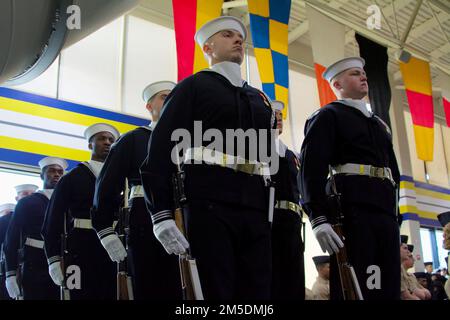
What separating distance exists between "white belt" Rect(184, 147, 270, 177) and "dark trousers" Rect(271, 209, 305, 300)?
0.93 metres

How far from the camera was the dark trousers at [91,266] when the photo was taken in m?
2.70

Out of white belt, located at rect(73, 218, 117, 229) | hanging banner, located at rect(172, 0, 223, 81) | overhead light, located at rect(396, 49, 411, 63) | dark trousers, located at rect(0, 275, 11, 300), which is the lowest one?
dark trousers, located at rect(0, 275, 11, 300)

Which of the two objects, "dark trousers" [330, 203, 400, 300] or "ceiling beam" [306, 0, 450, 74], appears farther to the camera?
"ceiling beam" [306, 0, 450, 74]

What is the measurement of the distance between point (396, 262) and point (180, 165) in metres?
0.99

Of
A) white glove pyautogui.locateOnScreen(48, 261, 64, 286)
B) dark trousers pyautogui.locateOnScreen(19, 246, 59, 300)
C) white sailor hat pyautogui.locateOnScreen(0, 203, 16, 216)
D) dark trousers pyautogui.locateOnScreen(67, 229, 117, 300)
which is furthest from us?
white sailor hat pyautogui.locateOnScreen(0, 203, 16, 216)

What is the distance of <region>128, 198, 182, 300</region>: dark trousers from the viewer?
2176 mm

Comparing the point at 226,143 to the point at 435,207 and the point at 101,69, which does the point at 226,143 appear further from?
the point at 435,207

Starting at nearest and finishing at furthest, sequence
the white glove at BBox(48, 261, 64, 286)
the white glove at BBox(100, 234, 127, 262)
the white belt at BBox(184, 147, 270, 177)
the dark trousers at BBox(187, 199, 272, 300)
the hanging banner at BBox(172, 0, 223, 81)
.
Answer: the dark trousers at BBox(187, 199, 272, 300)
the white belt at BBox(184, 147, 270, 177)
the white glove at BBox(100, 234, 127, 262)
the white glove at BBox(48, 261, 64, 286)
the hanging banner at BBox(172, 0, 223, 81)

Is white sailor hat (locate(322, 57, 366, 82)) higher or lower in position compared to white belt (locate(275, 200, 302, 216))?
higher

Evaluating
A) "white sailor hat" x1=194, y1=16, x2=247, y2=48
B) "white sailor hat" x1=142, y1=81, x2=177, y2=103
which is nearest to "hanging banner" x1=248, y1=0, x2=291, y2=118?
"white sailor hat" x1=142, y1=81, x2=177, y2=103

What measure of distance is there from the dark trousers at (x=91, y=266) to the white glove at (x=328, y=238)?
120 centimetres

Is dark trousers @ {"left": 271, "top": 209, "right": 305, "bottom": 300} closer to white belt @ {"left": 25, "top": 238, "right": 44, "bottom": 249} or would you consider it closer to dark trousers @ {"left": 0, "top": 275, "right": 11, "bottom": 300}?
white belt @ {"left": 25, "top": 238, "right": 44, "bottom": 249}
